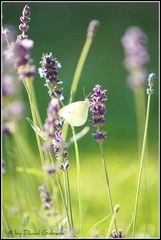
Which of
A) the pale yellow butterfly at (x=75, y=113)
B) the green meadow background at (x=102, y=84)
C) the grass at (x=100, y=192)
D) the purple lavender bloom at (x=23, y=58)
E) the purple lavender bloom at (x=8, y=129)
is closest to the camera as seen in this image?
the purple lavender bloom at (x=23, y=58)

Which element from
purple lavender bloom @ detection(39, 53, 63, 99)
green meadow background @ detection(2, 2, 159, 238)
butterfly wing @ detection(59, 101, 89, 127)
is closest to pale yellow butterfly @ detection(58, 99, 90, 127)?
butterfly wing @ detection(59, 101, 89, 127)

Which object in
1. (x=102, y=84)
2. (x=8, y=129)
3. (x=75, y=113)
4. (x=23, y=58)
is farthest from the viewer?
(x=102, y=84)

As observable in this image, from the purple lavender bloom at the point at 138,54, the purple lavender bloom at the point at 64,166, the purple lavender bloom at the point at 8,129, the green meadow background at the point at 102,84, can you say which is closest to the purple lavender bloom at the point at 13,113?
the purple lavender bloom at the point at 8,129

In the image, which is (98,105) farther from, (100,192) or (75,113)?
(100,192)

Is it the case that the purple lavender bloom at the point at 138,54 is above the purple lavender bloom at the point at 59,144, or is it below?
above

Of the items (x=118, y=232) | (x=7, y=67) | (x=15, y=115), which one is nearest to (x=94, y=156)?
(x=7, y=67)

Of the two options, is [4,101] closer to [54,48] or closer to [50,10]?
[54,48]

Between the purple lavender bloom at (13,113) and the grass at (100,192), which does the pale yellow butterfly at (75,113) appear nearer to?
the purple lavender bloom at (13,113)

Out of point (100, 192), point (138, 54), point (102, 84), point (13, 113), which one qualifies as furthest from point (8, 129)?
point (102, 84)
